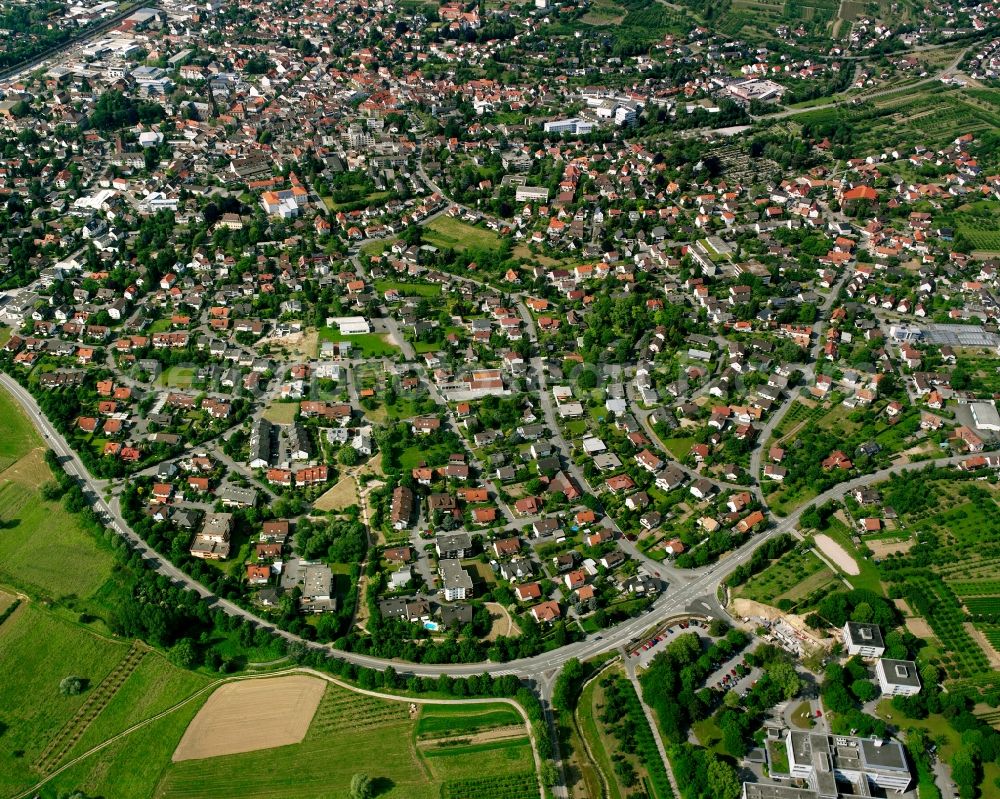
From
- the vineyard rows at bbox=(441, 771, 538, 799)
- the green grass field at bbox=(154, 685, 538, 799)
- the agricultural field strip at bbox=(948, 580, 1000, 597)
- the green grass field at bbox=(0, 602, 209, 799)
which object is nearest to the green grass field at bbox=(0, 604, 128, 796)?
the green grass field at bbox=(0, 602, 209, 799)

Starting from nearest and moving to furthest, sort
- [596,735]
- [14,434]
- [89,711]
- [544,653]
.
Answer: [596,735]
[89,711]
[544,653]
[14,434]

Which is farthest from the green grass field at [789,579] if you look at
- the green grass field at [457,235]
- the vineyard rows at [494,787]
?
the green grass field at [457,235]

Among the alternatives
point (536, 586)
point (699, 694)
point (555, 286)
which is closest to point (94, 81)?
point (555, 286)

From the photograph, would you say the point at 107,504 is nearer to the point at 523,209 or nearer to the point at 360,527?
the point at 360,527

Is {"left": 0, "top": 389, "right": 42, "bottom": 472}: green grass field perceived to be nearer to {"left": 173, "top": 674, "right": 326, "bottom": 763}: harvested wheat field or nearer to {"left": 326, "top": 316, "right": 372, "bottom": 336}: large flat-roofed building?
{"left": 326, "top": 316, "right": 372, "bottom": 336}: large flat-roofed building

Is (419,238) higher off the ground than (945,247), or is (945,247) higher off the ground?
(419,238)

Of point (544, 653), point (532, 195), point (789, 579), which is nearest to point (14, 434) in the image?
point (544, 653)

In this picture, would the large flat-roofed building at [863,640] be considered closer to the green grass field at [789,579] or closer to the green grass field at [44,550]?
the green grass field at [789,579]

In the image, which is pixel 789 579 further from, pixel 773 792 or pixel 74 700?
pixel 74 700
